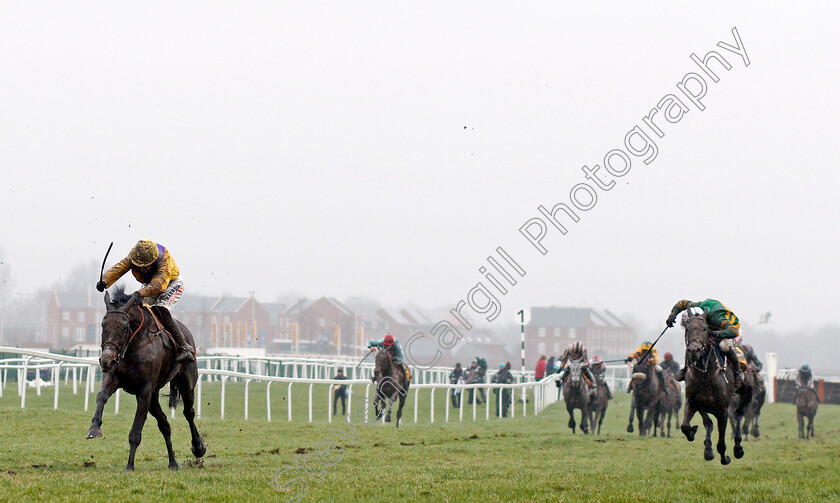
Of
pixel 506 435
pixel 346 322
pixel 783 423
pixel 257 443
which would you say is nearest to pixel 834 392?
pixel 783 423

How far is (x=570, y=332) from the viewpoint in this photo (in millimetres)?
85625

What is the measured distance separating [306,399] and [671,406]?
977 centimetres

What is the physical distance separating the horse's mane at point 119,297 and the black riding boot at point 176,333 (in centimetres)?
50

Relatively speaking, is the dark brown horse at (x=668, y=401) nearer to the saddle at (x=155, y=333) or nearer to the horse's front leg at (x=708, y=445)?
the horse's front leg at (x=708, y=445)

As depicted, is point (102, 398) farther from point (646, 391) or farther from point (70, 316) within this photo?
point (70, 316)

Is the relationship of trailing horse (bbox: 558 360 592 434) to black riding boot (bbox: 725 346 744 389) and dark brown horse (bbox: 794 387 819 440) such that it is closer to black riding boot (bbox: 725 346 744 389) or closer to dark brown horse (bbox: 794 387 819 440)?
dark brown horse (bbox: 794 387 819 440)

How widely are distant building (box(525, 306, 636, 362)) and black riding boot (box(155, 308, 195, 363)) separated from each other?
Answer: 74.1 metres

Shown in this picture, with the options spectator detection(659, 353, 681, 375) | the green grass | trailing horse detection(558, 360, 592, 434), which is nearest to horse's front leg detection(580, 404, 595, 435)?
trailing horse detection(558, 360, 592, 434)

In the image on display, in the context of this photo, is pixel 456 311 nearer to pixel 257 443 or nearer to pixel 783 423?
pixel 257 443

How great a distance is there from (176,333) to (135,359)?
0.67 meters

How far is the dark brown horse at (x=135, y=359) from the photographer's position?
312 inches

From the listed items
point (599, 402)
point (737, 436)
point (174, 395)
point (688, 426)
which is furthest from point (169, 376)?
point (599, 402)

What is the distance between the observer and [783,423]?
22203 mm

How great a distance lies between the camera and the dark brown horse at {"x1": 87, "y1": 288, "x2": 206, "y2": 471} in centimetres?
792
